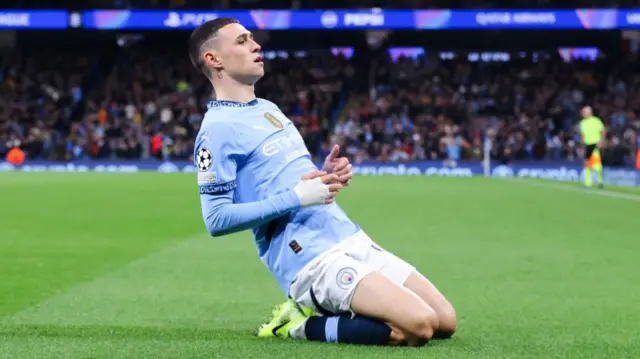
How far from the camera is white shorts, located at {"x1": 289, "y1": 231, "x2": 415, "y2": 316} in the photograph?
5.16 meters

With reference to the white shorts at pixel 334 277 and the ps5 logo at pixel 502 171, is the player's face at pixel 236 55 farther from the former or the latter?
the ps5 logo at pixel 502 171

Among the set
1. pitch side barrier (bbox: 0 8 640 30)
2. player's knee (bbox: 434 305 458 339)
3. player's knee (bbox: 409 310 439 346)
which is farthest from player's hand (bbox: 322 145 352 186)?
pitch side barrier (bbox: 0 8 640 30)

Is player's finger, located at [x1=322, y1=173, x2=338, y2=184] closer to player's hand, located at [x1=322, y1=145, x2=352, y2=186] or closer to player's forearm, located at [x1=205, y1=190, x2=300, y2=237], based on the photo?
player's hand, located at [x1=322, y1=145, x2=352, y2=186]

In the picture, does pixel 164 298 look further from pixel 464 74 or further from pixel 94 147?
pixel 464 74

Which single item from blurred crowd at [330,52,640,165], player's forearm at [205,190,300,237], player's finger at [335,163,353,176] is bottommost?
blurred crowd at [330,52,640,165]

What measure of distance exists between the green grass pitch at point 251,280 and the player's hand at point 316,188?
0.77 meters

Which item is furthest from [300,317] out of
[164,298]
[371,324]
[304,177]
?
[164,298]

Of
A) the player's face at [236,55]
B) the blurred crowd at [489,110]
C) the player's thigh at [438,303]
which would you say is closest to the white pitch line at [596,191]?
the blurred crowd at [489,110]

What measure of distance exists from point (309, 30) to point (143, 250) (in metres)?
31.1

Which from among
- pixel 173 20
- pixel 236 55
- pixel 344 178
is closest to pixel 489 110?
pixel 173 20

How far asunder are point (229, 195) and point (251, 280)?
3561 mm

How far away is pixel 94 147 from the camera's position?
39156 millimetres

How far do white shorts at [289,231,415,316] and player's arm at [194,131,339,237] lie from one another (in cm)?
32

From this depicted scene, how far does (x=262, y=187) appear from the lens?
Result: 5398 millimetres
